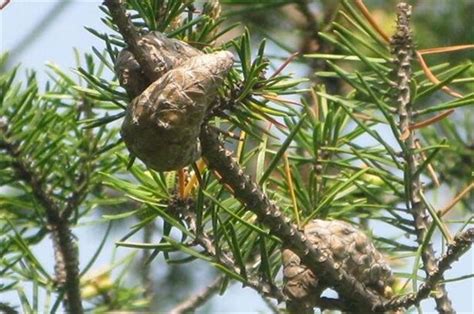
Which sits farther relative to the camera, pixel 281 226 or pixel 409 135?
pixel 409 135

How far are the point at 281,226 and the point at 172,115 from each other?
113 millimetres

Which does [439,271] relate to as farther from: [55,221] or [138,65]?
[55,221]

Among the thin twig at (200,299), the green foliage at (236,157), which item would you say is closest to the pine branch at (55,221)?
the green foliage at (236,157)

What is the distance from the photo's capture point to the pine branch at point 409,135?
716 millimetres

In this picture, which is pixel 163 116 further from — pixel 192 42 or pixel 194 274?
pixel 194 274

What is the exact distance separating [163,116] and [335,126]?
0.33 metres

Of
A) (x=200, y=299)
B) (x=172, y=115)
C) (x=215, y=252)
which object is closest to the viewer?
(x=172, y=115)

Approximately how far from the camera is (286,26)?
1.34 metres

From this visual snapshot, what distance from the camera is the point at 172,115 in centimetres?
58

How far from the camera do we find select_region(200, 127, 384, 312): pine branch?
62 cm

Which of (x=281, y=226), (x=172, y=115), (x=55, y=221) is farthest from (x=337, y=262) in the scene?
(x=55, y=221)

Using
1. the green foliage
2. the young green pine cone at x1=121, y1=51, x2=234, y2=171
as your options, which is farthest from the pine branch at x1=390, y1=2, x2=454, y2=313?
the young green pine cone at x1=121, y1=51, x2=234, y2=171

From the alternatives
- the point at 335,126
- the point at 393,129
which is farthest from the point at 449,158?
the point at 393,129

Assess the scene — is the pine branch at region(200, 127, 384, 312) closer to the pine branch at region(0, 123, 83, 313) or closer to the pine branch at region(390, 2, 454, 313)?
the pine branch at region(390, 2, 454, 313)
